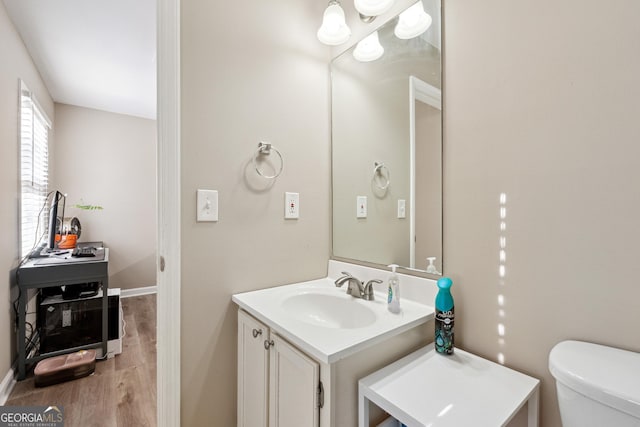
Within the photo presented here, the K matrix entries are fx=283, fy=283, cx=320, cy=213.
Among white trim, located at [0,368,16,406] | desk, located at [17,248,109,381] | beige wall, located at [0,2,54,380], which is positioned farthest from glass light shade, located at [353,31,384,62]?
white trim, located at [0,368,16,406]

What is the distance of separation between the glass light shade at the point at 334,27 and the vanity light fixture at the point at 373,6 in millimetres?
116

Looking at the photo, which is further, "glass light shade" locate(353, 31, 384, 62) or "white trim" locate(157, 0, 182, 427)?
"glass light shade" locate(353, 31, 384, 62)

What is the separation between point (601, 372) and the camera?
62 centimetres

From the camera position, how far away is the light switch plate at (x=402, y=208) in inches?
49.2

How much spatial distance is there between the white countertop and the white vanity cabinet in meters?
0.05

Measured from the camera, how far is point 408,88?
125 centimetres

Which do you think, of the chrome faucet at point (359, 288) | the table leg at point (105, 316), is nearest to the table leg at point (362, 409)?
the chrome faucet at point (359, 288)

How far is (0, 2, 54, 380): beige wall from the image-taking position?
5.91 feet

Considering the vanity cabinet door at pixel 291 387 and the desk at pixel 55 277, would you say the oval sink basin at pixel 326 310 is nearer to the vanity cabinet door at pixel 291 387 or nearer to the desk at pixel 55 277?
the vanity cabinet door at pixel 291 387

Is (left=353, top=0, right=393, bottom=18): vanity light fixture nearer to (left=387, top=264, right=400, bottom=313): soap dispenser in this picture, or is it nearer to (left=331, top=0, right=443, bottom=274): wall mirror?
(left=331, top=0, right=443, bottom=274): wall mirror

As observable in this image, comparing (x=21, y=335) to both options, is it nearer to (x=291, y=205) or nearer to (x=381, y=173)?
(x=291, y=205)

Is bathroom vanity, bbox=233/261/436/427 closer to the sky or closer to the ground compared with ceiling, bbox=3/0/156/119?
closer to the ground

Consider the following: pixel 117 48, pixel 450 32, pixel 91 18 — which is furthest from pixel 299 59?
pixel 117 48

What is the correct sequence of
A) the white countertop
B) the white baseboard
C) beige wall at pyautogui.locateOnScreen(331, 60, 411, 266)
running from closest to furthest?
the white countertop, beige wall at pyautogui.locateOnScreen(331, 60, 411, 266), the white baseboard
